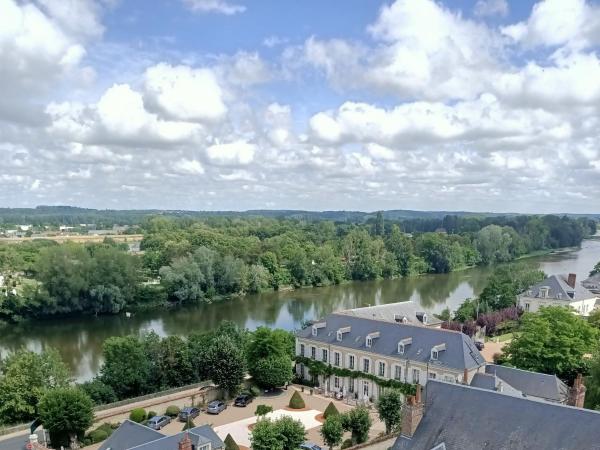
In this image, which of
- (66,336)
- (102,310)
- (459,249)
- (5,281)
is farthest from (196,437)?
(459,249)

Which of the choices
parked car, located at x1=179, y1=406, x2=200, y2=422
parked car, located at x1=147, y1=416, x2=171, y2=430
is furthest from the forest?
parked car, located at x1=147, y1=416, x2=171, y2=430

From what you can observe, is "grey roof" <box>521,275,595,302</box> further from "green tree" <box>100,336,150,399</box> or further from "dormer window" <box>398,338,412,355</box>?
"green tree" <box>100,336,150,399</box>

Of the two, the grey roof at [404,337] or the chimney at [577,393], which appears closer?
the chimney at [577,393]

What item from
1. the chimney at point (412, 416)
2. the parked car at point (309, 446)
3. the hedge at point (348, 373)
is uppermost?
the chimney at point (412, 416)

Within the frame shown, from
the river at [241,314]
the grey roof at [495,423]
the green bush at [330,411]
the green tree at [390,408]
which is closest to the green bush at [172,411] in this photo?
the green bush at [330,411]

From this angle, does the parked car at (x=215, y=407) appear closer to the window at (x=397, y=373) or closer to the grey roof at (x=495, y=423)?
the window at (x=397, y=373)

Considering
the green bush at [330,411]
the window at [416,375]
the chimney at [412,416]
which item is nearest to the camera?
the chimney at [412,416]
